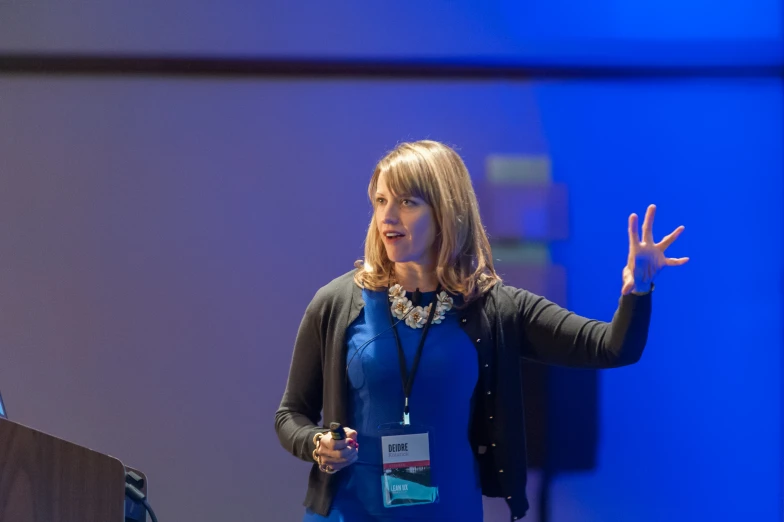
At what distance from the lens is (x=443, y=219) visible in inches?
70.9

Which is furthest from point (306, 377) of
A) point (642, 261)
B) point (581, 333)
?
point (642, 261)

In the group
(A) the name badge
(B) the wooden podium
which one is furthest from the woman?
(B) the wooden podium

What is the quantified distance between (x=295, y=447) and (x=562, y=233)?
3.68 ft

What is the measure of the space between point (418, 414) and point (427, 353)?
14 centimetres

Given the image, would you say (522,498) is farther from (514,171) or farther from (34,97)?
(34,97)

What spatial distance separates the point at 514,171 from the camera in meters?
2.39

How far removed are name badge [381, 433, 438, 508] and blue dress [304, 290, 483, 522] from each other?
0.02 metres

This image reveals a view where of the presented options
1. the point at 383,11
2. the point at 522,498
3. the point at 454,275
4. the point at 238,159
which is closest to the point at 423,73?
the point at 383,11

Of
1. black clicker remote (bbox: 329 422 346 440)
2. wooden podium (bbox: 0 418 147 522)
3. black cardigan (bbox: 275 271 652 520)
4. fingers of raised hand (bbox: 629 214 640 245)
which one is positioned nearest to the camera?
wooden podium (bbox: 0 418 147 522)

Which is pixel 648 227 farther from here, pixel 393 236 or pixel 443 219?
pixel 393 236

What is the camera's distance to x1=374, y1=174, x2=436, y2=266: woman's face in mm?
1771

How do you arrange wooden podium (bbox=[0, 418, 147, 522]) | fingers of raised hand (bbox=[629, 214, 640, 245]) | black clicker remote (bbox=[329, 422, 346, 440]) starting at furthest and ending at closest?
1. fingers of raised hand (bbox=[629, 214, 640, 245])
2. black clicker remote (bbox=[329, 422, 346, 440])
3. wooden podium (bbox=[0, 418, 147, 522])

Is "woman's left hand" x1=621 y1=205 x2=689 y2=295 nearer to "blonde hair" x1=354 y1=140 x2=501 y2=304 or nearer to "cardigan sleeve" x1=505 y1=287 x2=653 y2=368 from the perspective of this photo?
"cardigan sleeve" x1=505 y1=287 x2=653 y2=368

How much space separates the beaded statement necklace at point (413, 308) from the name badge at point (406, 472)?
26 cm
